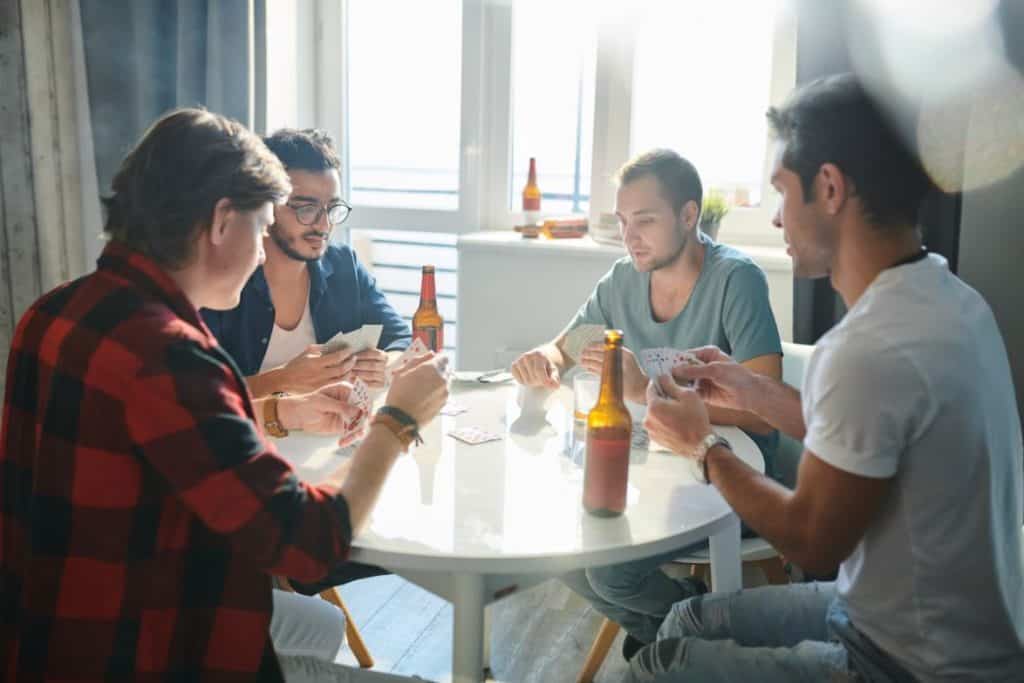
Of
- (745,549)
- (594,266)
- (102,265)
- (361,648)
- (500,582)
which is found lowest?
(361,648)

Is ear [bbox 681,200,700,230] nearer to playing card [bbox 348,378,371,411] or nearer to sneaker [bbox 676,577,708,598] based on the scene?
sneaker [bbox 676,577,708,598]

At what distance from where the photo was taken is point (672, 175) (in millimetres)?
2037

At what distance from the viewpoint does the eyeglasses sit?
6.42ft

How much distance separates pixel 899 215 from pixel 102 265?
3.28ft

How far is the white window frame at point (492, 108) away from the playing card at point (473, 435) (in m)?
1.74

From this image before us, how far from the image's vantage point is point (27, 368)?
104 centimetres

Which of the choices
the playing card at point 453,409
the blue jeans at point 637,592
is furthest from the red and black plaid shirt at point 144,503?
the blue jeans at point 637,592

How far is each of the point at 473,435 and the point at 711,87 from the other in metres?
1.96

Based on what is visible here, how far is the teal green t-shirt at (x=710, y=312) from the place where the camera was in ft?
6.13

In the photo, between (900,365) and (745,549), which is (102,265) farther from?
(745,549)

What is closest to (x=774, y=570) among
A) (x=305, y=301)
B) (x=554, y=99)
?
(x=305, y=301)

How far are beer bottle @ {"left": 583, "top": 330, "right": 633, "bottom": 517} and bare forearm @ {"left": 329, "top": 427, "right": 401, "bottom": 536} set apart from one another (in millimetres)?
280

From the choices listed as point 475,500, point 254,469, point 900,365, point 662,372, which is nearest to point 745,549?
point 662,372

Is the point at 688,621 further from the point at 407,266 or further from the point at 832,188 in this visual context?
the point at 407,266
